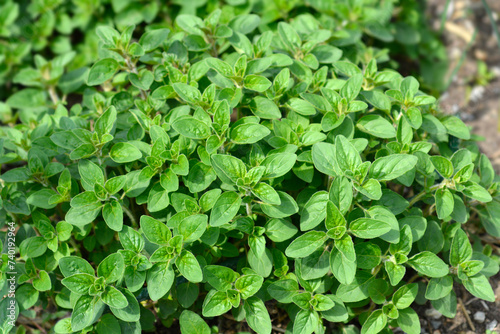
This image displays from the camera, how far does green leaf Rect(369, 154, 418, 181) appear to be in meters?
2.34

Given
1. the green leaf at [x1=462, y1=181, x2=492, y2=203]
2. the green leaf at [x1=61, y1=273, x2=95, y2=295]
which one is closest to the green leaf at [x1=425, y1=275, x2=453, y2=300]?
the green leaf at [x1=462, y1=181, x2=492, y2=203]

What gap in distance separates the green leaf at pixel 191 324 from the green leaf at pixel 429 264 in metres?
1.14

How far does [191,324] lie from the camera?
8.08ft

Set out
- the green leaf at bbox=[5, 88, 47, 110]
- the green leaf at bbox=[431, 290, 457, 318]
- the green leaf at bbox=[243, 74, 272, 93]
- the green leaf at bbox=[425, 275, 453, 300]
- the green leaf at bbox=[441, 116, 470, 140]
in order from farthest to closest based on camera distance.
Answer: the green leaf at bbox=[5, 88, 47, 110] < the green leaf at bbox=[441, 116, 470, 140] < the green leaf at bbox=[243, 74, 272, 93] < the green leaf at bbox=[431, 290, 457, 318] < the green leaf at bbox=[425, 275, 453, 300]

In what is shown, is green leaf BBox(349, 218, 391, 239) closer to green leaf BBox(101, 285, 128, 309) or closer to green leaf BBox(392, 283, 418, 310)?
green leaf BBox(392, 283, 418, 310)

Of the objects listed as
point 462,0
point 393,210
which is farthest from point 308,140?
point 462,0

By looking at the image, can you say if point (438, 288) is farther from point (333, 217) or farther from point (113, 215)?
point (113, 215)

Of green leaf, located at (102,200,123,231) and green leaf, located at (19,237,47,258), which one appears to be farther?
green leaf, located at (19,237,47,258)

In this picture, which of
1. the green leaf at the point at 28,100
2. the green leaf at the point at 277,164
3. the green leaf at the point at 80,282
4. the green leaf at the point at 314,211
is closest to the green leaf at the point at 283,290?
the green leaf at the point at 314,211

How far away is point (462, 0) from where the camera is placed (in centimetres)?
547

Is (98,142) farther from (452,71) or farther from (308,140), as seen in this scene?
(452,71)

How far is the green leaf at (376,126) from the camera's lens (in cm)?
262

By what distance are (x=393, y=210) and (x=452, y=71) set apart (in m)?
3.12

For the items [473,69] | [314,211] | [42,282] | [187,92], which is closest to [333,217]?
[314,211]
